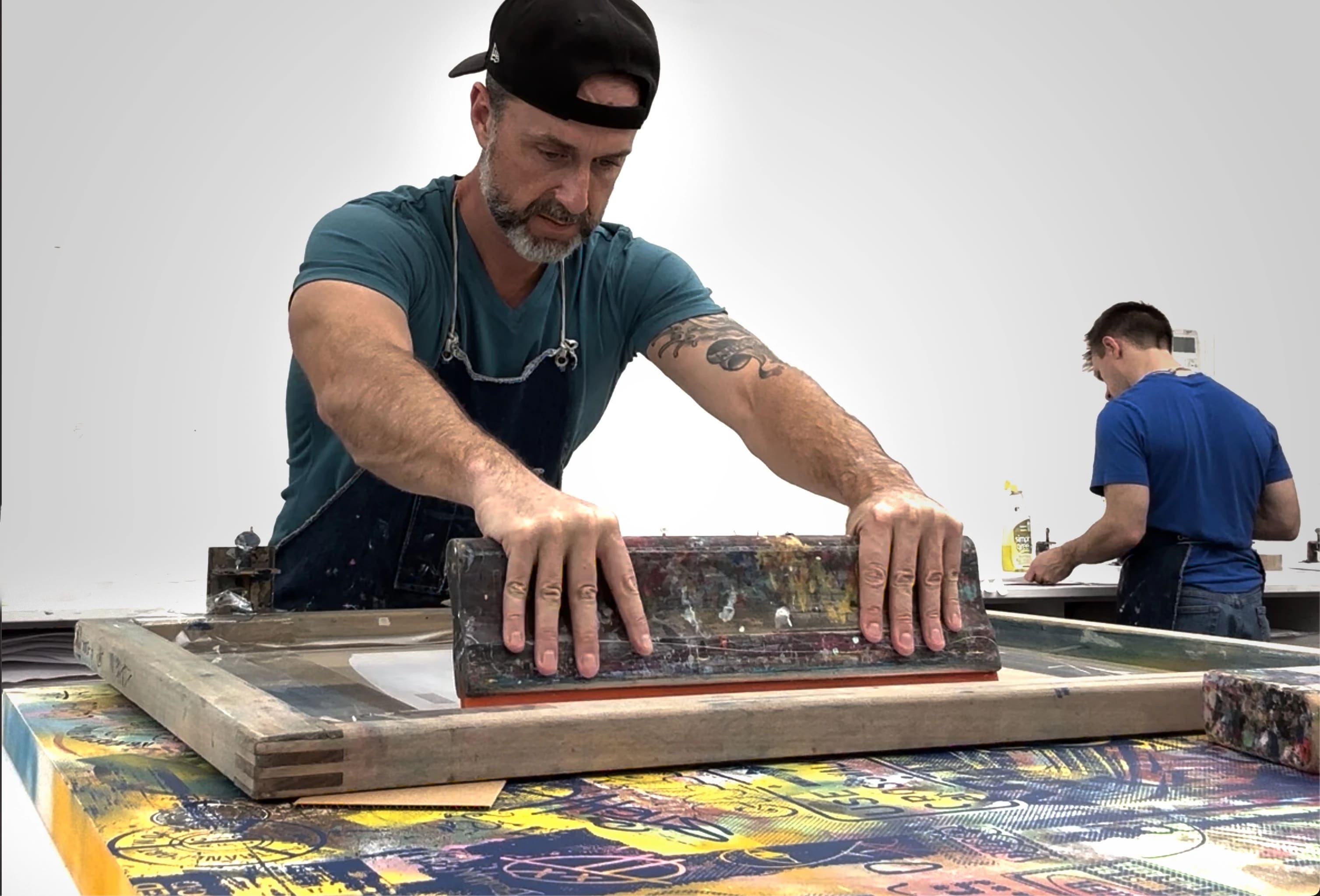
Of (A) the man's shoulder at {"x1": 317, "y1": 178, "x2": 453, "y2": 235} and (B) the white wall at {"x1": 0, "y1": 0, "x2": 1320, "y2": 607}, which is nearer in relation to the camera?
(A) the man's shoulder at {"x1": 317, "y1": 178, "x2": 453, "y2": 235}

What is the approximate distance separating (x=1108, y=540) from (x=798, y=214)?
76.6 inches

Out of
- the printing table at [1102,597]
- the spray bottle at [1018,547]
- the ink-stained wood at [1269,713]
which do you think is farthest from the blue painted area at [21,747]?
the spray bottle at [1018,547]

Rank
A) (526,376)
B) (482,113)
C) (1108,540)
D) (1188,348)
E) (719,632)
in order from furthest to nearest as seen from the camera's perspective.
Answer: (1188,348) → (1108,540) → (526,376) → (482,113) → (719,632)

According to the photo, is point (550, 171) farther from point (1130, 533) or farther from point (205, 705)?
point (1130, 533)

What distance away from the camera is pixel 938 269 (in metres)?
4.82

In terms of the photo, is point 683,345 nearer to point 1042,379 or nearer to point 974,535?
point 974,535

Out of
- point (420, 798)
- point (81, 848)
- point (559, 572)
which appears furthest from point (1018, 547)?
point (81, 848)

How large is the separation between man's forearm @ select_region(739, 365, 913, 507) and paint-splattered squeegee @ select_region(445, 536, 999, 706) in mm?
236

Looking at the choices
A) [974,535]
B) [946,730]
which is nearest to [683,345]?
[946,730]

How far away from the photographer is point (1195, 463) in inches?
121

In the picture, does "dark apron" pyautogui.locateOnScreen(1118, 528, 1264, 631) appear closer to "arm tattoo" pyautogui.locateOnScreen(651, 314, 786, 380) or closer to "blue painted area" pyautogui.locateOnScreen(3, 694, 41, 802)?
"arm tattoo" pyautogui.locateOnScreen(651, 314, 786, 380)

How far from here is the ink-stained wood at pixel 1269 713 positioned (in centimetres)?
96

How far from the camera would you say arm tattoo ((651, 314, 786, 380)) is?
1784 mm

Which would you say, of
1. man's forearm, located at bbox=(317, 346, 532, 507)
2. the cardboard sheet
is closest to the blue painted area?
the cardboard sheet
